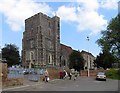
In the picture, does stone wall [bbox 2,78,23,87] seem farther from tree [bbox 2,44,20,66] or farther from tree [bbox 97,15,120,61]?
tree [bbox 2,44,20,66]

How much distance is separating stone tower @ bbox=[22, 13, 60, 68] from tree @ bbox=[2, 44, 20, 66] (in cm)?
899

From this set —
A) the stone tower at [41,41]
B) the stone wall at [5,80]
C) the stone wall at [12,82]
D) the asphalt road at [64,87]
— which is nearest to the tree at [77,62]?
the stone tower at [41,41]

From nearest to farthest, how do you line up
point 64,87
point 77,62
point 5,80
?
point 5,80, point 64,87, point 77,62

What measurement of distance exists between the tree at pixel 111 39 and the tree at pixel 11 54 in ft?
99.8

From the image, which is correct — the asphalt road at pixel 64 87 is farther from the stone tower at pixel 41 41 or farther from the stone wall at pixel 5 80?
the stone tower at pixel 41 41

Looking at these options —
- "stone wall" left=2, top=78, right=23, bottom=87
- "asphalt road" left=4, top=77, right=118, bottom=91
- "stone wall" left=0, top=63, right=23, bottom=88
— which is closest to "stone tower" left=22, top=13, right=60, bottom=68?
"asphalt road" left=4, top=77, right=118, bottom=91

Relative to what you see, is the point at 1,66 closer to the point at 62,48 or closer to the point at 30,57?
the point at 30,57

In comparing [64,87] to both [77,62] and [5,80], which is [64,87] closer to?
[5,80]

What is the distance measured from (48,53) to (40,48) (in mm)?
4974

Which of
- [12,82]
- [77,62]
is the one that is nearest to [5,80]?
[12,82]

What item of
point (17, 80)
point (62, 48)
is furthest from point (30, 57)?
point (17, 80)

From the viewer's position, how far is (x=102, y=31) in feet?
266

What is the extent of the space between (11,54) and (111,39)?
3623 centimetres

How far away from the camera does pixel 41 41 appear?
110m
